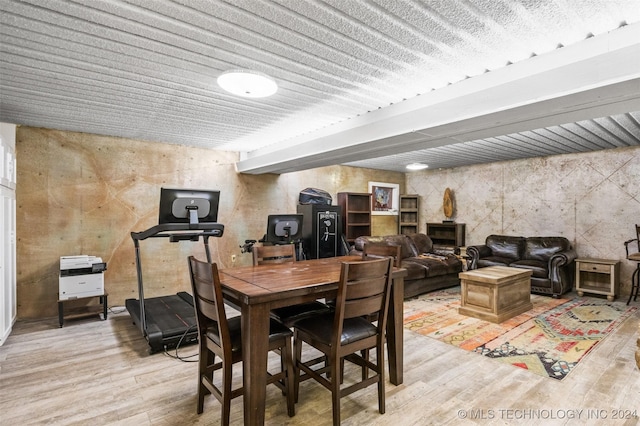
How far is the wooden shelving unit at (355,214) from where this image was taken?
7035mm

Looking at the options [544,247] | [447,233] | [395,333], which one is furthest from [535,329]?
[447,233]

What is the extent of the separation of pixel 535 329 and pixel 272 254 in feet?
10.4

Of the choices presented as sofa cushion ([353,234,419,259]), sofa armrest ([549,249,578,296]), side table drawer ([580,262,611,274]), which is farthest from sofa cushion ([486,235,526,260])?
sofa cushion ([353,234,419,259])

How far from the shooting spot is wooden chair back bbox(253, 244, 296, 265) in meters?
3.04

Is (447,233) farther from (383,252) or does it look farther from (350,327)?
(350,327)

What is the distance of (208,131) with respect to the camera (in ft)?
14.3

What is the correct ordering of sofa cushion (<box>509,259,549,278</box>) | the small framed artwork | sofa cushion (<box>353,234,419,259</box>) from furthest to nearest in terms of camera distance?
the small framed artwork < sofa cushion (<box>353,234,419,259</box>) < sofa cushion (<box>509,259,549,278</box>)

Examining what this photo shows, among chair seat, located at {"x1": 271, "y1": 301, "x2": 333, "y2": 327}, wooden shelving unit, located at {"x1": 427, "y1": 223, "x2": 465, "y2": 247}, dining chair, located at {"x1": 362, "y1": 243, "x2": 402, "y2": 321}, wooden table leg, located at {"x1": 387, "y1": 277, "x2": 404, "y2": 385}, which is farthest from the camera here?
wooden shelving unit, located at {"x1": 427, "y1": 223, "x2": 465, "y2": 247}

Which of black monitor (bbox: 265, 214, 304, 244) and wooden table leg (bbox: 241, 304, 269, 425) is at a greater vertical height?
black monitor (bbox: 265, 214, 304, 244)

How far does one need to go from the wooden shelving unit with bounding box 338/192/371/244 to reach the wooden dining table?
4448mm

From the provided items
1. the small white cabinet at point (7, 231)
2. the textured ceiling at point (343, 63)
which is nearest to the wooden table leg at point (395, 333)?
the textured ceiling at point (343, 63)

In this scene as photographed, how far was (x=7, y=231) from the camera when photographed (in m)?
3.46

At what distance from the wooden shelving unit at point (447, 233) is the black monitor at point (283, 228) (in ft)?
13.5

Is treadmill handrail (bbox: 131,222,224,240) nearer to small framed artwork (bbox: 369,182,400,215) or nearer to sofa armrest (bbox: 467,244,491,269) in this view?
sofa armrest (bbox: 467,244,491,269)
